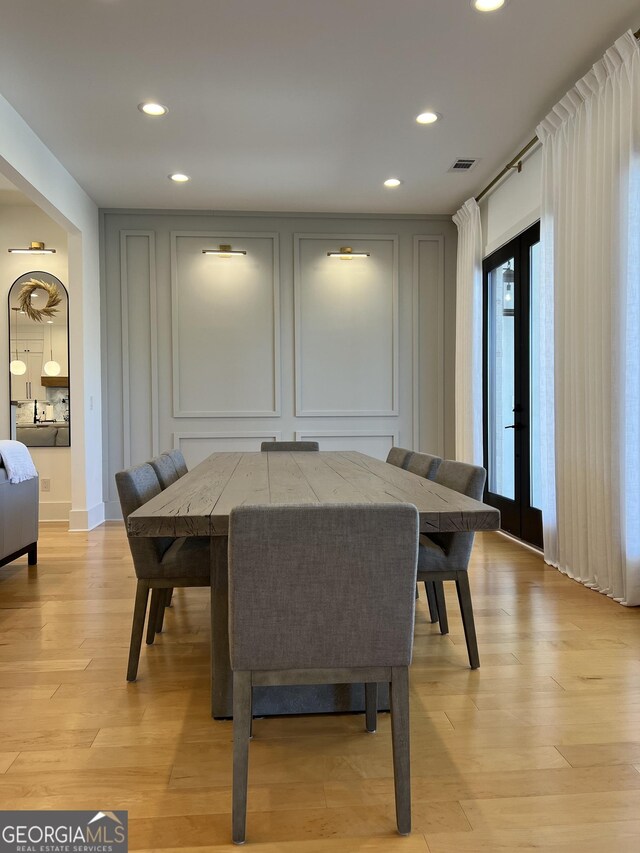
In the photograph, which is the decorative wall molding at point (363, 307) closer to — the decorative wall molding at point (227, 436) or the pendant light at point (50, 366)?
the decorative wall molding at point (227, 436)

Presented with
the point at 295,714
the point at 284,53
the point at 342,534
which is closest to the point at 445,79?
the point at 284,53

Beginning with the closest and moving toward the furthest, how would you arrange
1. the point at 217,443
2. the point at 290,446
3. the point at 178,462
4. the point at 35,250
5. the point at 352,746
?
1. the point at 352,746
2. the point at 178,462
3. the point at 290,446
4. the point at 35,250
5. the point at 217,443

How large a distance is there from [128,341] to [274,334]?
4.44ft

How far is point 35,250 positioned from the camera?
17.7ft

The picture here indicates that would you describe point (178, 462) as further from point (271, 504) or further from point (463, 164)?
point (463, 164)

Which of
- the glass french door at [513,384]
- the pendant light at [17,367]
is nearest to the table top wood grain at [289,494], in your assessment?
the glass french door at [513,384]

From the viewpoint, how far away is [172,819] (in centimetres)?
139

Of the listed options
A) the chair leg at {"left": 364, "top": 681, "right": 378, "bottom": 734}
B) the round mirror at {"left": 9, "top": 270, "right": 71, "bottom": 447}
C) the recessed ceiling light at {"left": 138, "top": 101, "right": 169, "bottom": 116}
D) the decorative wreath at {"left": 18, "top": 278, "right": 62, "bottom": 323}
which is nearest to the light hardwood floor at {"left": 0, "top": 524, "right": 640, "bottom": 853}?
the chair leg at {"left": 364, "top": 681, "right": 378, "bottom": 734}

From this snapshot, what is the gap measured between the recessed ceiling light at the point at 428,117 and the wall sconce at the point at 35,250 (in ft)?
11.6

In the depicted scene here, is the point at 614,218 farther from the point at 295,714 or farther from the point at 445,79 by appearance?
the point at 295,714

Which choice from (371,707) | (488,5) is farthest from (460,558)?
(488,5)

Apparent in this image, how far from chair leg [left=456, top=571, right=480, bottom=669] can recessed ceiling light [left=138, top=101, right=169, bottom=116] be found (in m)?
3.18

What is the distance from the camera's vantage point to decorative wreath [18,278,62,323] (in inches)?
215

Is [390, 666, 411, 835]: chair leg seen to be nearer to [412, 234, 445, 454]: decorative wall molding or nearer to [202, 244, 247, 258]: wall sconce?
[412, 234, 445, 454]: decorative wall molding
